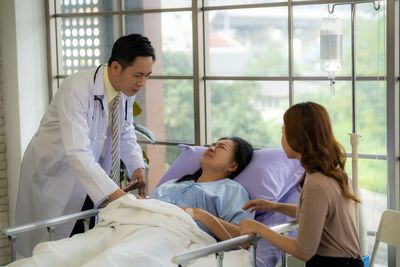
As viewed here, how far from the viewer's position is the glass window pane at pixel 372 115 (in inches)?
126

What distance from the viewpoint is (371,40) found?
317 centimetres

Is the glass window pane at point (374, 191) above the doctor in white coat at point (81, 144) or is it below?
below

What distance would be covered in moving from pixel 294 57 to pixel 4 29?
7.00ft

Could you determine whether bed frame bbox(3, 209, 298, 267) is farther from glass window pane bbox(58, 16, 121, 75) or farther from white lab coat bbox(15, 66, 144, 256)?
glass window pane bbox(58, 16, 121, 75)

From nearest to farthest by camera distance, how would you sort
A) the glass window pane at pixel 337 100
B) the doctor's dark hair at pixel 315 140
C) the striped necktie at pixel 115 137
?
the doctor's dark hair at pixel 315 140 < the striped necktie at pixel 115 137 < the glass window pane at pixel 337 100

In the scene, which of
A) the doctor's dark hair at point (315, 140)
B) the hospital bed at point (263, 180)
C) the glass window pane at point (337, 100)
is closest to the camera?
the doctor's dark hair at point (315, 140)

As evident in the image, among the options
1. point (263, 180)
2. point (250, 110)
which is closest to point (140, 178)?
point (263, 180)

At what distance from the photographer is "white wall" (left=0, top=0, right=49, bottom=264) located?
4312 mm

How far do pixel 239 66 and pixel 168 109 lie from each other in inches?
23.8

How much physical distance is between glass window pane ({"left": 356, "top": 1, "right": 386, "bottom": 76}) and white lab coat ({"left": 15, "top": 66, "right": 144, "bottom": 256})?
1.23 meters

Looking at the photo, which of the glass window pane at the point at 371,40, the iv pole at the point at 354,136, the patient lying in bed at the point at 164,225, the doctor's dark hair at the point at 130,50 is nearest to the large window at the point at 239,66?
the glass window pane at the point at 371,40

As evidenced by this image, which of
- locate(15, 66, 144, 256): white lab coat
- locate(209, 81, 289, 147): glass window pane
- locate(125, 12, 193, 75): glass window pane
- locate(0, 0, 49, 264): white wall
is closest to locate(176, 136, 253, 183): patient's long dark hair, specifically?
locate(15, 66, 144, 256): white lab coat

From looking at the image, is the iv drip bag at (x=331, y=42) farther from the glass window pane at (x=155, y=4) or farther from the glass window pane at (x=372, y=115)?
the glass window pane at (x=155, y=4)

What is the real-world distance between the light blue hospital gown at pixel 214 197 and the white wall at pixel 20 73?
1794mm
